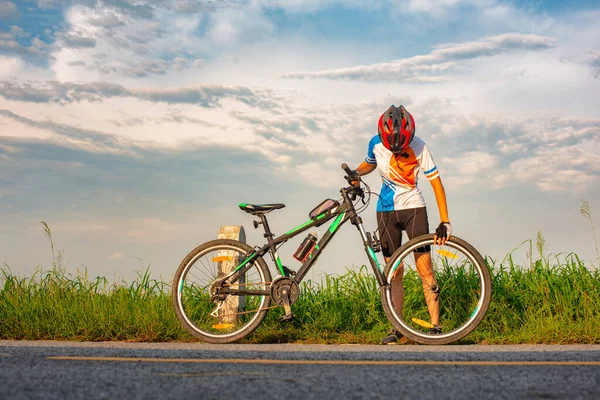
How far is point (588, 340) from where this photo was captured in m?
7.88

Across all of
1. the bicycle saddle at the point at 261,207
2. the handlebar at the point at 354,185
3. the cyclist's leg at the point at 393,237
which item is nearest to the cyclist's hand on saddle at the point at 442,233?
the cyclist's leg at the point at 393,237

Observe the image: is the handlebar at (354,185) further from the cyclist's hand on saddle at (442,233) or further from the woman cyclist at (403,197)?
the cyclist's hand on saddle at (442,233)

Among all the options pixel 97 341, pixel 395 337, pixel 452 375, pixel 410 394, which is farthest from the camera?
pixel 97 341

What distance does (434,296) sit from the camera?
7758 millimetres

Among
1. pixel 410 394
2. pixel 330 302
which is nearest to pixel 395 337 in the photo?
pixel 330 302

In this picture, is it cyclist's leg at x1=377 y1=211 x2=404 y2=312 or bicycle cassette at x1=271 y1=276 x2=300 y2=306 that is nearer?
bicycle cassette at x1=271 y1=276 x2=300 y2=306

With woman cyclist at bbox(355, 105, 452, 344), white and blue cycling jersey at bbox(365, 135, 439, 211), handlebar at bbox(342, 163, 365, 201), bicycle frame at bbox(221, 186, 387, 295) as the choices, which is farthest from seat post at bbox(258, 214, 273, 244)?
white and blue cycling jersey at bbox(365, 135, 439, 211)

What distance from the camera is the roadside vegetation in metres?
8.09

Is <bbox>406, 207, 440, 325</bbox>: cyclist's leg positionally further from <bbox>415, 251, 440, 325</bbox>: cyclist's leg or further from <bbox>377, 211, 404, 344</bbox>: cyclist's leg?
<bbox>377, 211, 404, 344</bbox>: cyclist's leg

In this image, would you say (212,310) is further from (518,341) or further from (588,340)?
(588,340)

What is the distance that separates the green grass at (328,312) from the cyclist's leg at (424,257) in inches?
28.4

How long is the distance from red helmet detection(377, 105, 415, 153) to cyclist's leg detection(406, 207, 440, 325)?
794mm

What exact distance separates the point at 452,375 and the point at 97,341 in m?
5.00

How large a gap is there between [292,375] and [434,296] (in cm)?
342
